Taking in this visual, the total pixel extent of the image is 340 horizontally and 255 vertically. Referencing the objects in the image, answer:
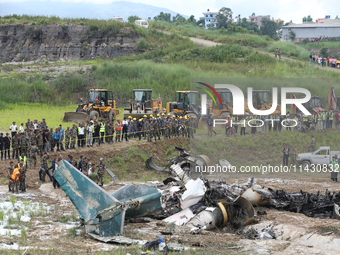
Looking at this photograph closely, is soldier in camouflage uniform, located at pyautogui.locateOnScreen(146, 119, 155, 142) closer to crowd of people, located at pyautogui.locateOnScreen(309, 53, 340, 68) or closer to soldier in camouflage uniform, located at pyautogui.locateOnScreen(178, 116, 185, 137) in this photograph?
soldier in camouflage uniform, located at pyautogui.locateOnScreen(178, 116, 185, 137)

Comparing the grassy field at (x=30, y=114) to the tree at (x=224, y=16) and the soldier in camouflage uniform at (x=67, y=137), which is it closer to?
the soldier in camouflage uniform at (x=67, y=137)

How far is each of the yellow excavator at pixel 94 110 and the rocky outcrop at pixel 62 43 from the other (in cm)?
2934

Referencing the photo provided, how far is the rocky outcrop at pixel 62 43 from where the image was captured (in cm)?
5831

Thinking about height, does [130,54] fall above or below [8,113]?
above

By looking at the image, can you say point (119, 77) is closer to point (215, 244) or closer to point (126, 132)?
point (126, 132)

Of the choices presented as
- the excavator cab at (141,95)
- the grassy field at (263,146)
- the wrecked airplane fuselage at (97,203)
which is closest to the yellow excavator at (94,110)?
the excavator cab at (141,95)

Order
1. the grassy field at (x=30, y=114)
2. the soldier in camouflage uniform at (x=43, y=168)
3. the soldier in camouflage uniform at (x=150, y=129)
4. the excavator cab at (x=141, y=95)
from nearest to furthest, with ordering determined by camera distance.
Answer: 1. the soldier in camouflage uniform at (x=43, y=168)
2. the soldier in camouflage uniform at (x=150, y=129)
3. the grassy field at (x=30, y=114)
4. the excavator cab at (x=141, y=95)

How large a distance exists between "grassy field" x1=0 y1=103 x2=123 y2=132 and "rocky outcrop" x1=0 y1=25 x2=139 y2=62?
2035 centimetres

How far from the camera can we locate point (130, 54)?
5825cm

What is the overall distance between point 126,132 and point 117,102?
18.1m

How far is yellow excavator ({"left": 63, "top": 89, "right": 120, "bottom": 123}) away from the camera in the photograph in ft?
90.6

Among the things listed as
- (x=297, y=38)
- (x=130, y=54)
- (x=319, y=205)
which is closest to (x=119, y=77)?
(x=130, y=54)

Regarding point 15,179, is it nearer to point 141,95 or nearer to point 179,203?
point 179,203

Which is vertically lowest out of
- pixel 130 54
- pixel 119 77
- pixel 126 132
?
pixel 126 132
